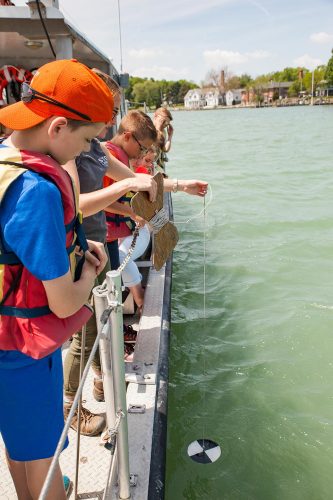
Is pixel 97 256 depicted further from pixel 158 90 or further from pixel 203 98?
pixel 203 98

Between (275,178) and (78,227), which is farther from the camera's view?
(275,178)

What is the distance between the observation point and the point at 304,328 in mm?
5895

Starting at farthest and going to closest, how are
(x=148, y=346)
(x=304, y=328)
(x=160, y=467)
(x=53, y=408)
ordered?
(x=304, y=328)
(x=148, y=346)
(x=160, y=467)
(x=53, y=408)

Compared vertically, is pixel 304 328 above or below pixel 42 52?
below

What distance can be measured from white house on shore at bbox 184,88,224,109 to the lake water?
148623 mm

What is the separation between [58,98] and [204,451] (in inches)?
121

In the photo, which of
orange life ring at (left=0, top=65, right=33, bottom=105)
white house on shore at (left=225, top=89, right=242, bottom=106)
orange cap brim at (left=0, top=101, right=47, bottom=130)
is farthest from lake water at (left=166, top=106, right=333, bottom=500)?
white house on shore at (left=225, top=89, right=242, bottom=106)

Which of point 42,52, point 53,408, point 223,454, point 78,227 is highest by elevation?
point 42,52

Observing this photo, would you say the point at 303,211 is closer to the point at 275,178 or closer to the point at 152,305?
the point at 275,178

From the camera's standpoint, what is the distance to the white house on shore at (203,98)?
500 feet

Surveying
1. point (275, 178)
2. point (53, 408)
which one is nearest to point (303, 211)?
point (275, 178)

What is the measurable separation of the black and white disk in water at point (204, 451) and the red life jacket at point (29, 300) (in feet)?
7.83

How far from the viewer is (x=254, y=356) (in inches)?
210

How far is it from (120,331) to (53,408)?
1.26 feet
